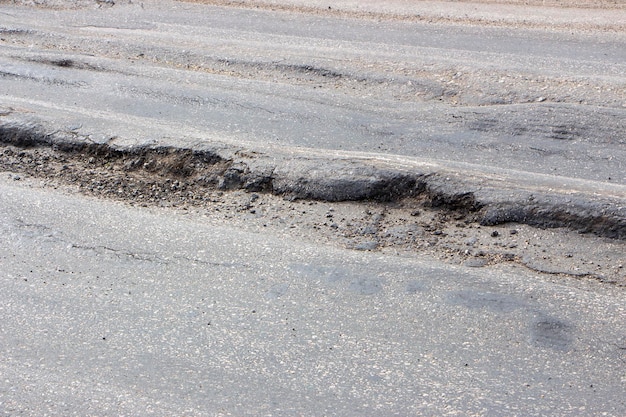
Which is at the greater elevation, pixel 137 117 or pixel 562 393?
pixel 137 117

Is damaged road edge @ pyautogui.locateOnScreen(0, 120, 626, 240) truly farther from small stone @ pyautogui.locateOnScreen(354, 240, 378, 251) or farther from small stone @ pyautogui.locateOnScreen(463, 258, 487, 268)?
small stone @ pyautogui.locateOnScreen(354, 240, 378, 251)

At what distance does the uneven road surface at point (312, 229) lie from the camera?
12.7ft

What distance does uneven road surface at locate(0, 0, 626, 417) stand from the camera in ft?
12.7

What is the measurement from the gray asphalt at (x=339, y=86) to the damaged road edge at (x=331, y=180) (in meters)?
0.25

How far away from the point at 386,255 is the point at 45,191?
2.94 metres

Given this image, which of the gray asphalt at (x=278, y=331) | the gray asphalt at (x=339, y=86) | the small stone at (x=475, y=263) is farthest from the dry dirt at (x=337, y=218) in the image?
the gray asphalt at (x=339, y=86)

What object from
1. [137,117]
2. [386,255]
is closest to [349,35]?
[137,117]

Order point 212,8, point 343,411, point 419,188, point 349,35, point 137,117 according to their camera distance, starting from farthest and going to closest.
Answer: point 212,8 < point 349,35 < point 137,117 < point 419,188 < point 343,411

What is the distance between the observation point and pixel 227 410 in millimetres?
3633

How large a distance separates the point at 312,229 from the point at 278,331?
55.1 inches

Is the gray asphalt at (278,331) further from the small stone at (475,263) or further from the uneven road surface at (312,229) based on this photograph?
the small stone at (475,263)

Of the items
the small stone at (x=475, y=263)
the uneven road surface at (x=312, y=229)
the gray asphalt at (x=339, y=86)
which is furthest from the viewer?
the gray asphalt at (x=339, y=86)

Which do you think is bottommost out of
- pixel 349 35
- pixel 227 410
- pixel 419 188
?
pixel 227 410

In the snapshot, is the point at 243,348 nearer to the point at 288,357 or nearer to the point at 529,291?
the point at 288,357
